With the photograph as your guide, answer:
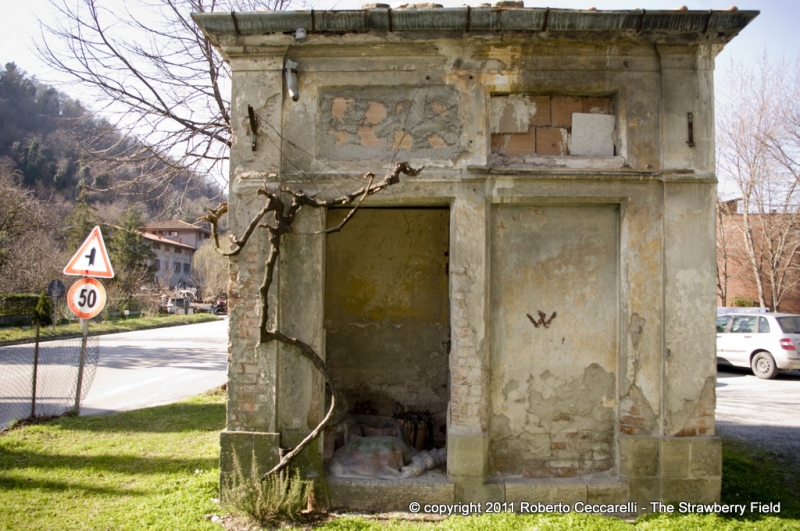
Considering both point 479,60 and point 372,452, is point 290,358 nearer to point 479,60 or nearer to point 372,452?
point 372,452

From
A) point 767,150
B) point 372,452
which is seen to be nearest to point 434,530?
point 372,452

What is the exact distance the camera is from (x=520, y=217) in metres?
5.02

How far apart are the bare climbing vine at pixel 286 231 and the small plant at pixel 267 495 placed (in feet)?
0.33

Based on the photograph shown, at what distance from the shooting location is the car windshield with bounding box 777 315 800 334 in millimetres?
12545

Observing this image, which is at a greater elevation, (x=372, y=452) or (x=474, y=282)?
(x=474, y=282)

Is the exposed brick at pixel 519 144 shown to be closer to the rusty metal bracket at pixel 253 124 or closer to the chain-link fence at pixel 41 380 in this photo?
the rusty metal bracket at pixel 253 124

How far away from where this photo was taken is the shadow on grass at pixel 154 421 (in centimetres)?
719

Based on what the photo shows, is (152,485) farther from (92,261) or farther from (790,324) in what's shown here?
Result: (790,324)

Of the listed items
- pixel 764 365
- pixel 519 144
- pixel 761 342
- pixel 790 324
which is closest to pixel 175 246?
pixel 761 342

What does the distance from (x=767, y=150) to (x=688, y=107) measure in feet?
64.9

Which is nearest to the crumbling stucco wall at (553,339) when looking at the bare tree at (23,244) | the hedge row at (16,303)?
the bare tree at (23,244)

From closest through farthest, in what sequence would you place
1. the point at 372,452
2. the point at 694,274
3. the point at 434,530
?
the point at 434,530, the point at 694,274, the point at 372,452

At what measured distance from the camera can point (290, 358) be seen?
480 cm

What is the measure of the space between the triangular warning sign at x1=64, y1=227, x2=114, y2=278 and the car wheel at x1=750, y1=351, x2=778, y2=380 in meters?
14.1
